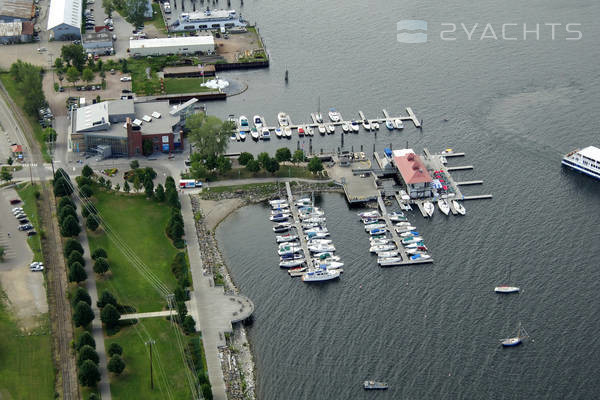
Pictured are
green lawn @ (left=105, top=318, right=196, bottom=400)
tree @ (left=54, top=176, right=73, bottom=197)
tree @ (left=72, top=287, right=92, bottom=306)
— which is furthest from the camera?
Answer: tree @ (left=54, top=176, right=73, bottom=197)

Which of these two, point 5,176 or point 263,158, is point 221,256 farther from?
point 5,176

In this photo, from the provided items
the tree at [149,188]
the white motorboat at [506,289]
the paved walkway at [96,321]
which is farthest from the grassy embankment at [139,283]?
the white motorboat at [506,289]

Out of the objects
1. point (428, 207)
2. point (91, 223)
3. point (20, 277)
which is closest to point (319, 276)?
point (428, 207)

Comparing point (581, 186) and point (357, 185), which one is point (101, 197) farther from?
point (581, 186)

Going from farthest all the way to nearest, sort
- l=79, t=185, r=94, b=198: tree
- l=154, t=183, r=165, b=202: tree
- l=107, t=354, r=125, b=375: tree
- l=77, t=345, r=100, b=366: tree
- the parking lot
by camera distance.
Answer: l=154, t=183, r=165, b=202: tree, l=79, t=185, r=94, b=198: tree, the parking lot, l=77, t=345, r=100, b=366: tree, l=107, t=354, r=125, b=375: tree

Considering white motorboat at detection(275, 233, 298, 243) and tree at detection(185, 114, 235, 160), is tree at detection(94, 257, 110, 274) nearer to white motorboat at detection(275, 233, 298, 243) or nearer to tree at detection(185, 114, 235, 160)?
white motorboat at detection(275, 233, 298, 243)

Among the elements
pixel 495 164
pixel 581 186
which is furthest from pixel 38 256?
pixel 581 186

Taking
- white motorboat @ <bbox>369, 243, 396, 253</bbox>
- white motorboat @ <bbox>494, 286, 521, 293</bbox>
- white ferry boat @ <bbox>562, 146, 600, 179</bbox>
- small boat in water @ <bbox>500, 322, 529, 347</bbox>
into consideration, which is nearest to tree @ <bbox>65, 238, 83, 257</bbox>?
white motorboat @ <bbox>369, 243, 396, 253</bbox>
